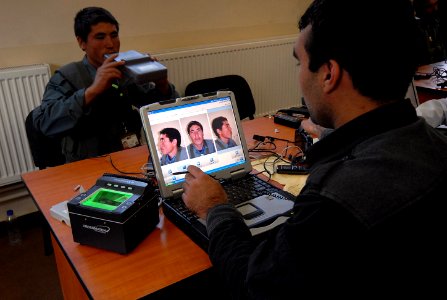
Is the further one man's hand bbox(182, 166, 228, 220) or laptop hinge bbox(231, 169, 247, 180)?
laptop hinge bbox(231, 169, 247, 180)

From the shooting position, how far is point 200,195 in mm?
Answer: 1151

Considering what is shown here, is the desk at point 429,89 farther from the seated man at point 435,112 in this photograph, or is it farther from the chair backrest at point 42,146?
the chair backrest at point 42,146

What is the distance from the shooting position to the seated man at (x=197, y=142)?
4.45 feet

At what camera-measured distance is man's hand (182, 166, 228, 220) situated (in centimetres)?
113

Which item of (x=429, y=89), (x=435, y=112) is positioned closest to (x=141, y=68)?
(x=435, y=112)

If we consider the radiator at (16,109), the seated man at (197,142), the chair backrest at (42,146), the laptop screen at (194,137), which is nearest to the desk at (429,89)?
the laptop screen at (194,137)

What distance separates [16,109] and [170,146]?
1.64 metres

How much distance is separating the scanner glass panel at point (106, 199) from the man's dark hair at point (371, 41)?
0.67 metres

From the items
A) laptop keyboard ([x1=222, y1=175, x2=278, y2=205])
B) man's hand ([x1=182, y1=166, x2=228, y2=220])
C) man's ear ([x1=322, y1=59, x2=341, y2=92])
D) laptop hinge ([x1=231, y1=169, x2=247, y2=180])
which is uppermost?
man's ear ([x1=322, y1=59, x2=341, y2=92])

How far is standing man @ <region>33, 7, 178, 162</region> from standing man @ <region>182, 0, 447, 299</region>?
130 centimetres

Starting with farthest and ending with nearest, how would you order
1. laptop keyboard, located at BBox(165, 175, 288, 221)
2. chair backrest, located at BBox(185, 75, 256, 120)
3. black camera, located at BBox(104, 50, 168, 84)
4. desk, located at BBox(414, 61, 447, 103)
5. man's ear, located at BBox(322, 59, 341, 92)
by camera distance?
chair backrest, located at BBox(185, 75, 256, 120)
desk, located at BBox(414, 61, 447, 103)
black camera, located at BBox(104, 50, 168, 84)
laptop keyboard, located at BBox(165, 175, 288, 221)
man's ear, located at BBox(322, 59, 341, 92)

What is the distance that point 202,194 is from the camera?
1150 mm

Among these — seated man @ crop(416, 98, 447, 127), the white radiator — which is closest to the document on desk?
seated man @ crop(416, 98, 447, 127)

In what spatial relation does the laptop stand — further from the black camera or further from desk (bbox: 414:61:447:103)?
desk (bbox: 414:61:447:103)
